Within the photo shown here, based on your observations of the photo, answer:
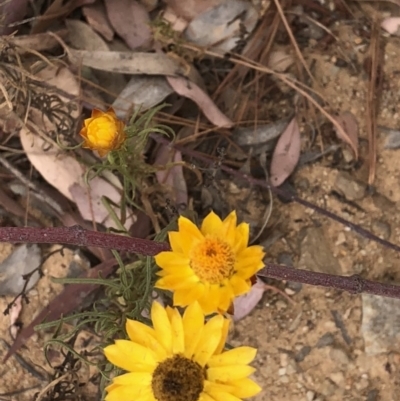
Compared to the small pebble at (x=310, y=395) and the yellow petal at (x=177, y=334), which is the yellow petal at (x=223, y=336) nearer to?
the yellow petal at (x=177, y=334)

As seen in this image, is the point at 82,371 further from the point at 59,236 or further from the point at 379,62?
the point at 379,62

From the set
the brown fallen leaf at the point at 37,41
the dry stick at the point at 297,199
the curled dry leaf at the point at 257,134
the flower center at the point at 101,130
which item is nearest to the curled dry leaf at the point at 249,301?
the dry stick at the point at 297,199

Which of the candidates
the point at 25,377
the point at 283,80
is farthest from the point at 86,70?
the point at 25,377

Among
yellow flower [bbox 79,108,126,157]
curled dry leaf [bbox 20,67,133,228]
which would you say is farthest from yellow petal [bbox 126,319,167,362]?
curled dry leaf [bbox 20,67,133,228]

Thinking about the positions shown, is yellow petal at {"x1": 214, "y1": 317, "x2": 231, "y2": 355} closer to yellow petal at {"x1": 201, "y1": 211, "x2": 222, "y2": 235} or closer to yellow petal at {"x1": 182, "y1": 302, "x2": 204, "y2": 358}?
yellow petal at {"x1": 182, "y1": 302, "x2": 204, "y2": 358}

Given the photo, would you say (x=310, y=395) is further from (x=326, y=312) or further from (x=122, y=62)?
(x=122, y=62)

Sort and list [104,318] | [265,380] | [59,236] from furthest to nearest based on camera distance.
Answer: [265,380] < [104,318] < [59,236]
